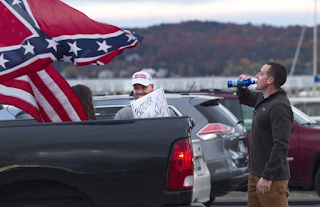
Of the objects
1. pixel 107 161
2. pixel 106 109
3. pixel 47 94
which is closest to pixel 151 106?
pixel 47 94

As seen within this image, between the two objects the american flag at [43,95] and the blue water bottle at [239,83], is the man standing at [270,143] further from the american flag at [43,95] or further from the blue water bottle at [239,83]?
the american flag at [43,95]

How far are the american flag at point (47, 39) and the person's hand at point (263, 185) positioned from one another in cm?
182

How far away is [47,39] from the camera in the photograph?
627cm

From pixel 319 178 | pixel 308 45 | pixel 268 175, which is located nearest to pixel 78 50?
pixel 268 175

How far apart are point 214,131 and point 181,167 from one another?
409 cm

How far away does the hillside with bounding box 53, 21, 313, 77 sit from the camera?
7894 cm

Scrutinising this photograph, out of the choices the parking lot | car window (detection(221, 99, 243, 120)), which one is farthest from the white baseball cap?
car window (detection(221, 99, 243, 120))

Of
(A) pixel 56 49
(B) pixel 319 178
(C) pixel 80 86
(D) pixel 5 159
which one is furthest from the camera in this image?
(B) pixel 319 178

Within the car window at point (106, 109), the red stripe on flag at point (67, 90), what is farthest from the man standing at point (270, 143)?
the car window at point (106, 109)

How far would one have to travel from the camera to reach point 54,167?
5242mm

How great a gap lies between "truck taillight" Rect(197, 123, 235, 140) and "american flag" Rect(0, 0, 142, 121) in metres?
2.93

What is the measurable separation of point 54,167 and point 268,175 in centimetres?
190

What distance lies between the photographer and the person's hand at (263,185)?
5.96 m

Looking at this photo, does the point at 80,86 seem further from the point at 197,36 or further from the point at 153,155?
the point at 197,36
